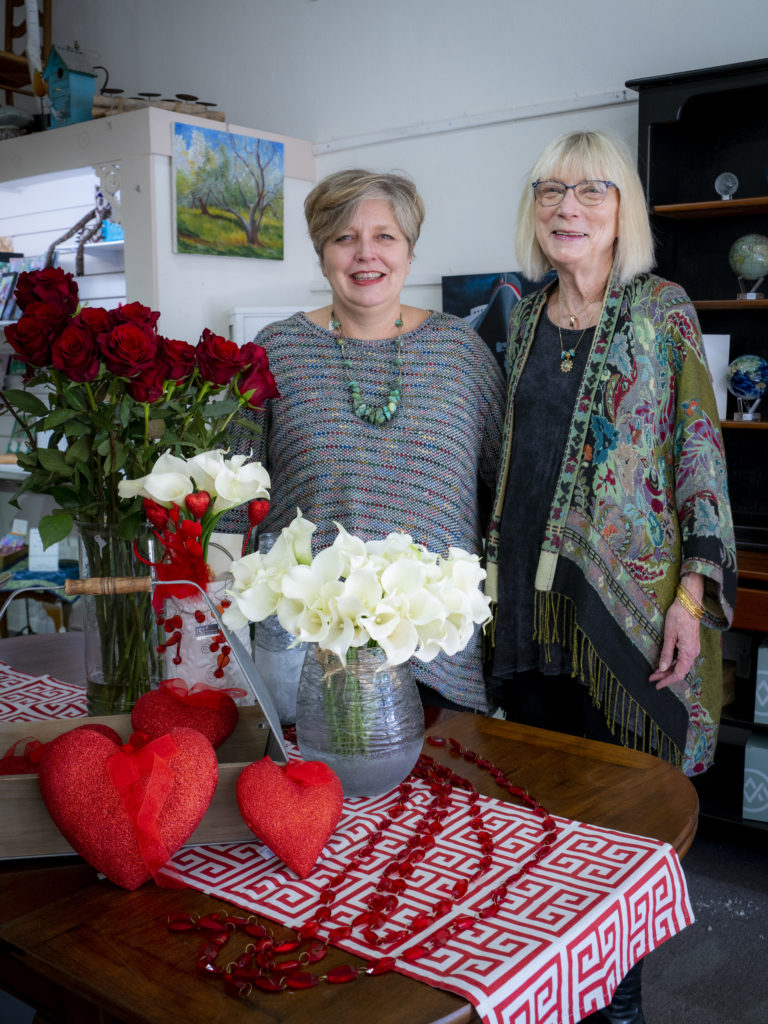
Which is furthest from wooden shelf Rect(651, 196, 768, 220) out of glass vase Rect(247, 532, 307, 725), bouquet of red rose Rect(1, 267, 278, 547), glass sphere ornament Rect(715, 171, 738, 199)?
glass vase Rect(247, 532, 307, 725)

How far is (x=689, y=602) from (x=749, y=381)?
120cm

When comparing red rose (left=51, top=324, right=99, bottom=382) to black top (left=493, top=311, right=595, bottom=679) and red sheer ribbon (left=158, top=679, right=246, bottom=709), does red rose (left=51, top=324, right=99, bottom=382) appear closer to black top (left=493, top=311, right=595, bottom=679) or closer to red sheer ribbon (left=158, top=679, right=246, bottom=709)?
red sheer ribbon (left=158, top=679, right=246, bottom=709)

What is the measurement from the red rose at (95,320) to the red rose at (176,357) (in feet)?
0.23

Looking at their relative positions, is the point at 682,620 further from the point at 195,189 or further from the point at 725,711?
the point at 195,189

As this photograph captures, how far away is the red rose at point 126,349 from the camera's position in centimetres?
126

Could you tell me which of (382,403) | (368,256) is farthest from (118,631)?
(368,256)

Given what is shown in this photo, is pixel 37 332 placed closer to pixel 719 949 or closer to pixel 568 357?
pixel 568 357

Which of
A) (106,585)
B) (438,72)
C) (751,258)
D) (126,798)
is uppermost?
(438,72)

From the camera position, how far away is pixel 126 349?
1.25m

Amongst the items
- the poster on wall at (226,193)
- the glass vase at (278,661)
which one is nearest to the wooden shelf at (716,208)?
the poster on wall at (226,193)

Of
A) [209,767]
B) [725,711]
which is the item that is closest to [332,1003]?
[209,767]

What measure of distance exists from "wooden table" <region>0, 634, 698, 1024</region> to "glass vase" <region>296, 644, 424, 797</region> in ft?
0.51

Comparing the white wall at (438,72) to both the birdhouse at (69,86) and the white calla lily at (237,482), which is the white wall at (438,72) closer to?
the birdhouse at (69,86)

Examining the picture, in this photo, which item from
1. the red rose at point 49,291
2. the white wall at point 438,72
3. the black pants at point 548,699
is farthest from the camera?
the white wall at point 438,72
